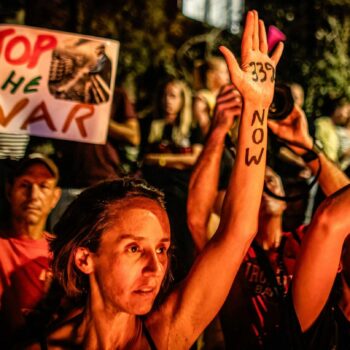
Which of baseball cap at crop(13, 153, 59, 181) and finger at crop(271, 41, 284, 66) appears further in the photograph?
baseball cap at crop(13, 153, 59, 181)

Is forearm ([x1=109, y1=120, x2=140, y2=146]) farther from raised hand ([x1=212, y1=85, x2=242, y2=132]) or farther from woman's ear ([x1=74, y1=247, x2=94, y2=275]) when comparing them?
woman's ear ([x1=74, y1=247, x2=94, y2=275])

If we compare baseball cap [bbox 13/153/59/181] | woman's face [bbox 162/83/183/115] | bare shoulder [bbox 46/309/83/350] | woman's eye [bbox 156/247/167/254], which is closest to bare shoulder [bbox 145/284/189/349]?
woman's eye [bbox 156/247/167/254]

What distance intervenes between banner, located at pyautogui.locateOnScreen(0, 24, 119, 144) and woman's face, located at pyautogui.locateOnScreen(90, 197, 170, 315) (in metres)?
1.64

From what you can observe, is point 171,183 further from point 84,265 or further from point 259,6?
point 259,6

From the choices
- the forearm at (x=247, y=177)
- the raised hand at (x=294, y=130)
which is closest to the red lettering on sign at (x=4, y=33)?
the raised hand at (x=294, y=130)

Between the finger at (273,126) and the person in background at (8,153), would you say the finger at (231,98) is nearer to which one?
the finger at (273,126)

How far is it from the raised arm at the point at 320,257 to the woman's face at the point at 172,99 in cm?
319

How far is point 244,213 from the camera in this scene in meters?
1.87

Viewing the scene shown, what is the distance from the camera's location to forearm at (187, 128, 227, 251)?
274 cm

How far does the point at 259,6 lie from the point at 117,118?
12.9ft

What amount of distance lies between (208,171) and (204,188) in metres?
0.08

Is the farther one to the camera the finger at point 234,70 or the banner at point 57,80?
the banner at point 57,80

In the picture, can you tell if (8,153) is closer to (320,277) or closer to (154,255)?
(154,255)

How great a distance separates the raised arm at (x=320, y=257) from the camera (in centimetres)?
190
